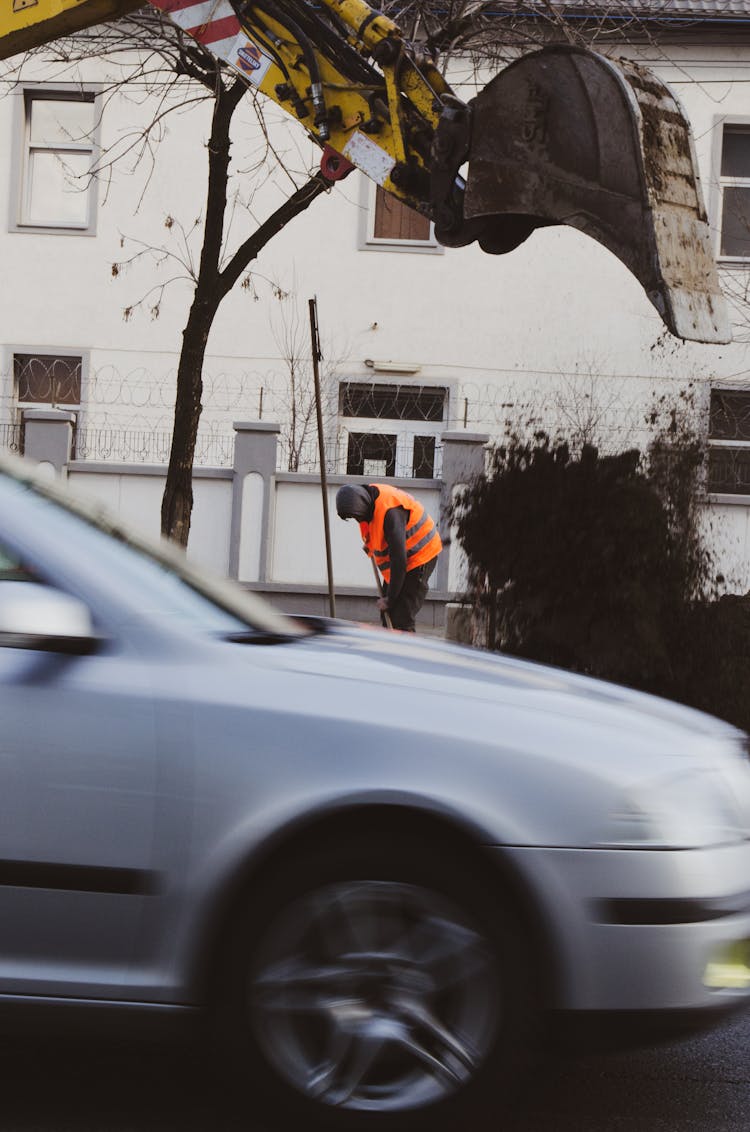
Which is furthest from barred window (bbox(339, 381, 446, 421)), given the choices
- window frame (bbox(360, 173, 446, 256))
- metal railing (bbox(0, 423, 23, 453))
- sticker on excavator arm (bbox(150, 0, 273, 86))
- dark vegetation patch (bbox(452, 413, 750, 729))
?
sticker on excavator arm (bbox(150, 0, 273, 86))

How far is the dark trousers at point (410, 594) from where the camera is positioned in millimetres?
10375

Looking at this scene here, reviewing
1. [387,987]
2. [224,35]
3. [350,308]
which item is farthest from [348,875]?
[350,308]

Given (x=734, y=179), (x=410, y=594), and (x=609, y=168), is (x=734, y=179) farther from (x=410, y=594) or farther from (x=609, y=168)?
(x=609, y=168)

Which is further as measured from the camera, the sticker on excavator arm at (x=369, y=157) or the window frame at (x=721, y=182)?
the window frame at (x=721, y=182)

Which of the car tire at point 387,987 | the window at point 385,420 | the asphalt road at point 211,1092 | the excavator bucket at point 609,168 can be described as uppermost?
the excavator bucket at point 609,168

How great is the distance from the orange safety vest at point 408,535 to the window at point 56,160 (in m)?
10.6

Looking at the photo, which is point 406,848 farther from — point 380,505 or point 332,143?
point 380,505

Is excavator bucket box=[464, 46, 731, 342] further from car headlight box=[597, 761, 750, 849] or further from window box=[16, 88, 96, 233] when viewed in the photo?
window box=[16, 88, 96, 233]

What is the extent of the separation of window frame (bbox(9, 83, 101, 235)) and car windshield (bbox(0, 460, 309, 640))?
1630cm

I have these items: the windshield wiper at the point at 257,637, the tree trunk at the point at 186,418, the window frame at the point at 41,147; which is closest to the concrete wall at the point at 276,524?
the tree trunk at the point at 186,418

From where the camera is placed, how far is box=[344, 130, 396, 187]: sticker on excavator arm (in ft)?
21.5

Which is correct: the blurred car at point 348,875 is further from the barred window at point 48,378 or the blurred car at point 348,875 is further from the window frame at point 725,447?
the barred window at point 48,378

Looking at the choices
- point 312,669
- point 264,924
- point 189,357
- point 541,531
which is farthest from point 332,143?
point 189,357

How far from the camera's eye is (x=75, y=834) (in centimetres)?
325
